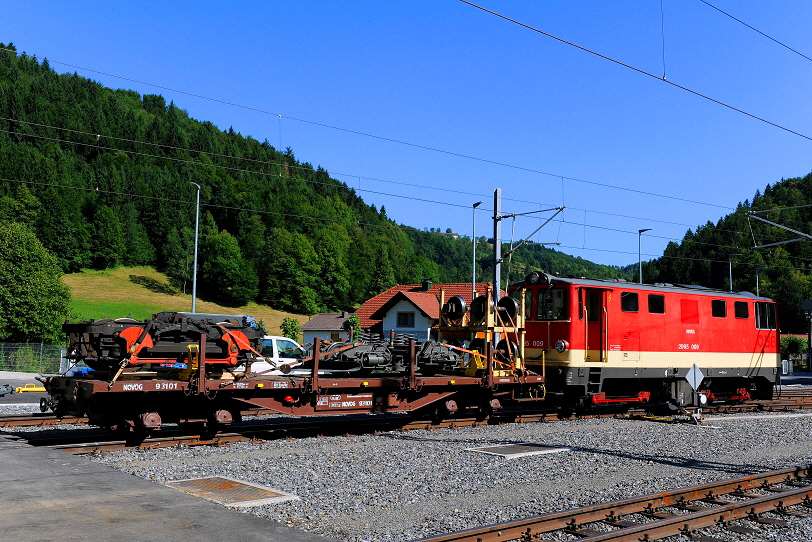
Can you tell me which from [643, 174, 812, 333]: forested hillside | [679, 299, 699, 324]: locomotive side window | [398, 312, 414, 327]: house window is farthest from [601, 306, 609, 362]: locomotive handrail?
[643, 174, 812, 333]: forested hillside

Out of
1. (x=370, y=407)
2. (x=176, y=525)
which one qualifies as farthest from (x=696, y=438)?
(x=176, y=525)

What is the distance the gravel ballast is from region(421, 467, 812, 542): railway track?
1.27 feet

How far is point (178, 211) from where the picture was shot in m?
113

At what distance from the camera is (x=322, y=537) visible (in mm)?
6219

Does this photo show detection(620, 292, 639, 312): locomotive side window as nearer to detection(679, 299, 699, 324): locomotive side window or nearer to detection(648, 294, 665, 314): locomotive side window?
detection(648, 294, 665, 314): locomotive side window

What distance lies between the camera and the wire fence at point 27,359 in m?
33.3

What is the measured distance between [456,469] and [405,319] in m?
49.7

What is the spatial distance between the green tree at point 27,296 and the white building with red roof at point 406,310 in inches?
942

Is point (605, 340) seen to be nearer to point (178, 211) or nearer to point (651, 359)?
point (651, 359)

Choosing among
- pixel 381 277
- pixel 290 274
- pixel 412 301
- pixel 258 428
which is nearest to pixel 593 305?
pixel 258 428

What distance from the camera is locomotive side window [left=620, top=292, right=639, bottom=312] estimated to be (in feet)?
A: 57.8

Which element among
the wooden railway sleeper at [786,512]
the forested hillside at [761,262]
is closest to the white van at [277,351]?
the wooden railway sleeper at [786,512]

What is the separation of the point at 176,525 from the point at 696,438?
35.4 ft

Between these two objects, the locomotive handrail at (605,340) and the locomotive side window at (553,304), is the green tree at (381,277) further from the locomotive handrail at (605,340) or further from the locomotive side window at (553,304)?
the locomotive handrail at (605,340)
